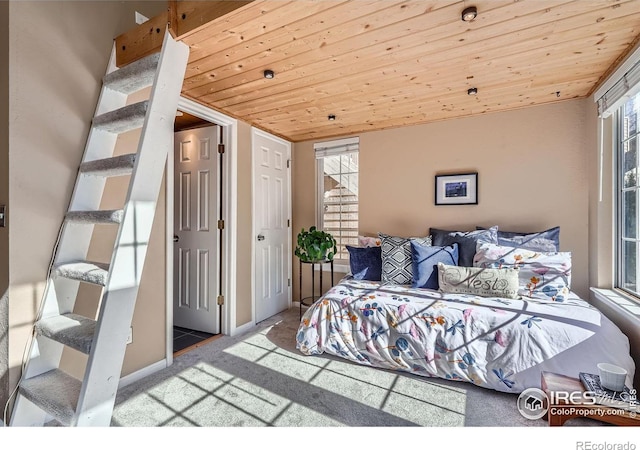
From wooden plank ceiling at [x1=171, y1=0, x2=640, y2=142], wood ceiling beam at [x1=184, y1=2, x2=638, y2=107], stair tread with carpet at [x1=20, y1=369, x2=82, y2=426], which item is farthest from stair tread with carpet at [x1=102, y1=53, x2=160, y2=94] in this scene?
stair tread with carpet at [x1=20, y1=369, x2=82, y2=426]

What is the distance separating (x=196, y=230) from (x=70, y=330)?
1942 mm

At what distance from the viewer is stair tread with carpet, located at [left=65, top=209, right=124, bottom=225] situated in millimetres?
1247

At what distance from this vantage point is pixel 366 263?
3061 mm

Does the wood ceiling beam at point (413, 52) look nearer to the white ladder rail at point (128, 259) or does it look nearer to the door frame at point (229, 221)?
the door frame at point (229, 221)

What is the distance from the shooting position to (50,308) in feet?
4.93

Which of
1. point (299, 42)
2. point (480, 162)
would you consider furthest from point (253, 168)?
point (480, 162)

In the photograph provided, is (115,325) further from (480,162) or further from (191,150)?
(480,162)

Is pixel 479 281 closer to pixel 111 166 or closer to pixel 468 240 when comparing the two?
pixel 468 240

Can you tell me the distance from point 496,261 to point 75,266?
2.82m

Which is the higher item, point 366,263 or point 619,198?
point 619,198

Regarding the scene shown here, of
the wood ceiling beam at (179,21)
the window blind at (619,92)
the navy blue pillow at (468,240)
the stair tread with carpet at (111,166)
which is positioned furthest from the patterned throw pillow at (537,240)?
the stair tread with carpet at (111,166)

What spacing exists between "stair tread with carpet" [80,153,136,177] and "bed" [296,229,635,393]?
1762 millimetres

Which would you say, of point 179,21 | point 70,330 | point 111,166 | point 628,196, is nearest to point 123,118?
point 111,166

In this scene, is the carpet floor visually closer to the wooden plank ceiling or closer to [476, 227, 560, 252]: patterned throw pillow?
[476, 227, 560, 252]: patterned throw pillow
